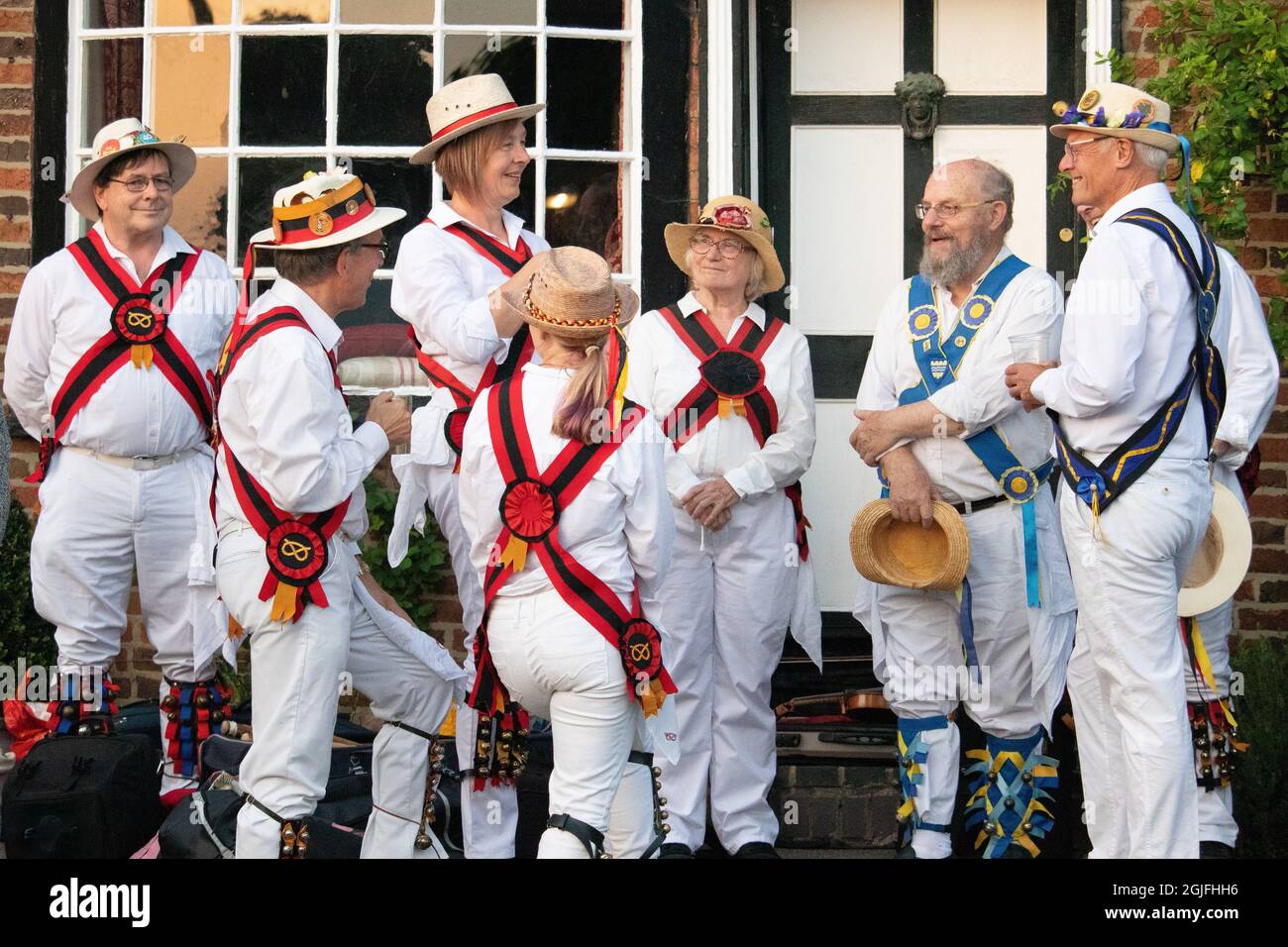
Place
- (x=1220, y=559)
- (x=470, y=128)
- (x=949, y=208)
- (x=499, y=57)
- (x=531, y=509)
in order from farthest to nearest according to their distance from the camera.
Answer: (x=499, y=57)
(x=949, y=208)
(x=470, y=128)
(x=1220, y=559)
(x=531, y=509)

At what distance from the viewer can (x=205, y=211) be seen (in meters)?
7.35

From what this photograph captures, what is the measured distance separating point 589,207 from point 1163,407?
116 inches

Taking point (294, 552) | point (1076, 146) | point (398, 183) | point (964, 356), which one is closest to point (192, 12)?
point (398, 183)

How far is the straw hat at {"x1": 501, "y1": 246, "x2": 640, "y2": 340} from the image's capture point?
4684 millimetres

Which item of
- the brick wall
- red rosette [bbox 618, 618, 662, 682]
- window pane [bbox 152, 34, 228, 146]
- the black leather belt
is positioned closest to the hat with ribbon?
red rosette [bbox 618, 618, 662, 682]

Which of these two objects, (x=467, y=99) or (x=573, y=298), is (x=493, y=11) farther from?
(x=573, y=298)

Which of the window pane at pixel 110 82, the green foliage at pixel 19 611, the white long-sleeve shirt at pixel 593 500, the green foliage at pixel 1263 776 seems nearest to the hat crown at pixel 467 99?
the white long-sleeve shirt at pixel 593 500

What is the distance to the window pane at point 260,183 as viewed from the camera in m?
7.31

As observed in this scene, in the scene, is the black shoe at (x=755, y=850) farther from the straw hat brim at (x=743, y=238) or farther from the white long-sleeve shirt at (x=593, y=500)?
the straw hat brim at (x=743, y=238)

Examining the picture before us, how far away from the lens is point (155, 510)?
20.1 ft

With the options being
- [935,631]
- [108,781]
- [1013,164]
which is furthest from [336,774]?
[1013,164]

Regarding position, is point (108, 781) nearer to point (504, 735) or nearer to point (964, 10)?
point (504, 735)

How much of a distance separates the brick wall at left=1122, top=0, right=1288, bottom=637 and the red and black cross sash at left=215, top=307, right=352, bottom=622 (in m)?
3.83

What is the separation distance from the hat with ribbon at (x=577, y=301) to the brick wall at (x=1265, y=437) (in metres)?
3.32
